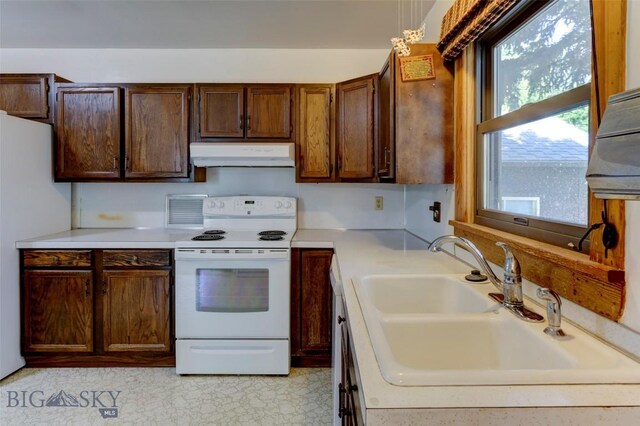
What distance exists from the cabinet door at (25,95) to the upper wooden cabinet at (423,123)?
2.52 meters

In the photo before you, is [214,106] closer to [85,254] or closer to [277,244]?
[277,244]

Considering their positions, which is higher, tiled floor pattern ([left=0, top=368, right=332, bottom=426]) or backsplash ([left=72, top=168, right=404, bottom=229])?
backsplash ([left=72, top=168, right=404, bottom=229])

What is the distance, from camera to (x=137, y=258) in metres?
2.43

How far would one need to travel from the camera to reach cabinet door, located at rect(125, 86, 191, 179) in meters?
2.70

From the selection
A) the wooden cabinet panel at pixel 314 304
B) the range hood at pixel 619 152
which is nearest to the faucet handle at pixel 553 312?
the range hood at pixel 619 152

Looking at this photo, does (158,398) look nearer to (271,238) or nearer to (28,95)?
(271,238)

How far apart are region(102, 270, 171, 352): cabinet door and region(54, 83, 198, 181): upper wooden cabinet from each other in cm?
76

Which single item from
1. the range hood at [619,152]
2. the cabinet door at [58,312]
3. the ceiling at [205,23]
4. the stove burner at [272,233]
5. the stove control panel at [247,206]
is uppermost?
the ceiling at [205,23]

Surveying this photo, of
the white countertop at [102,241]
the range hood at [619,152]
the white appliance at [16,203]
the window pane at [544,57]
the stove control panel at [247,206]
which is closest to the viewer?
the range hood at [619,152]

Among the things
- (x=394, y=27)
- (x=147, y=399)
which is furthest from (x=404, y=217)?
(x=147, y=399)

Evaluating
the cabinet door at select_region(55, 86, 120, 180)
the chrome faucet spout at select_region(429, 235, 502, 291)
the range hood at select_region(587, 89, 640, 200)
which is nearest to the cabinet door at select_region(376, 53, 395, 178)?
the chrome faucet spout at select_region(429, 235, 502, 291)

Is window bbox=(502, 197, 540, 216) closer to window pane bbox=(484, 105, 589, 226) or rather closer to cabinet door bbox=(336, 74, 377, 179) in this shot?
window pane bbox=(484, 105, 589, 226)

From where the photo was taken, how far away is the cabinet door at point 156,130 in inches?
106

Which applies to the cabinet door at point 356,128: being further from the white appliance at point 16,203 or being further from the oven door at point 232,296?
the white appliance at point 16,203
